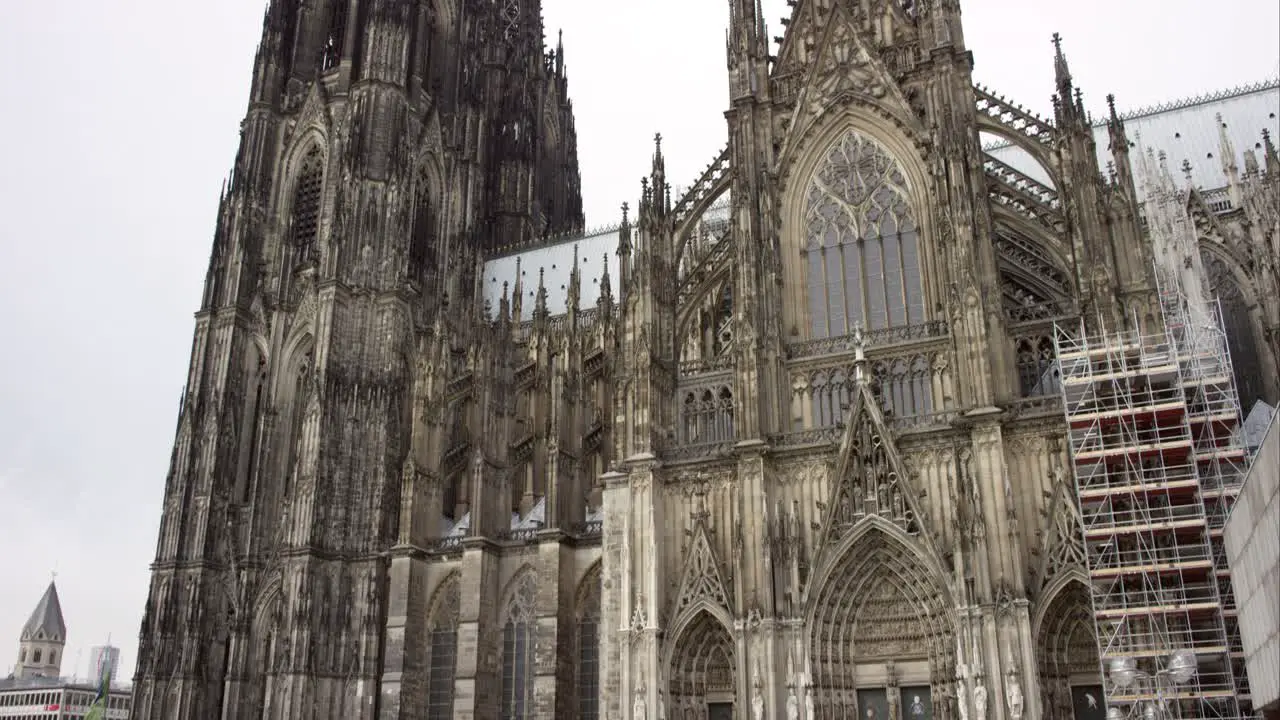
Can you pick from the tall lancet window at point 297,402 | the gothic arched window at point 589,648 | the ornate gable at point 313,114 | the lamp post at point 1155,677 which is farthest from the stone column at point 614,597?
the ornate gable at point 313,114

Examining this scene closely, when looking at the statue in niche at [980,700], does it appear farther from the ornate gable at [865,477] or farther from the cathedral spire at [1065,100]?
the cathedral spire at [1065,100]

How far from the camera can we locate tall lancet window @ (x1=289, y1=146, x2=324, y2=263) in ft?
159

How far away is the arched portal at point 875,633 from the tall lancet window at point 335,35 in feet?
118

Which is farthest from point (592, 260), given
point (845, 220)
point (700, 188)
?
point (845, 220)

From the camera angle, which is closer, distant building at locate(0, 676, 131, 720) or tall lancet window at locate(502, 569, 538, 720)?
tall lancet window at locate(502, 569, 538, 720)

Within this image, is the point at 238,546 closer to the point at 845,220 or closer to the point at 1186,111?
the point at 845,220

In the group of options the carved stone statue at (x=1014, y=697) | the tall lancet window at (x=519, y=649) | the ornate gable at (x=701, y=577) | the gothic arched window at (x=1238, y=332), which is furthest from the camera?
the tall lancet window at (x=519, y=649)

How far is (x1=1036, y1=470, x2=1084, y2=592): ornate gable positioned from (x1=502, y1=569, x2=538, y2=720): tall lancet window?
690 inches

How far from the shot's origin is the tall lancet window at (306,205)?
48.4 metres

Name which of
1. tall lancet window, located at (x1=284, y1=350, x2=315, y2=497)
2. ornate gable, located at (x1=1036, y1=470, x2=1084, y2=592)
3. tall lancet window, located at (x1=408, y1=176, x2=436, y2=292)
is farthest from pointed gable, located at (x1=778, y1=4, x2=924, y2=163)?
tall lancet window, located at (x1=284, y1=350, x2=315, y2=497)

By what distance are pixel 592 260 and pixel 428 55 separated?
12580 mm

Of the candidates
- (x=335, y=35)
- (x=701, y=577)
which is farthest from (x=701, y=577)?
(x=335, y=35)

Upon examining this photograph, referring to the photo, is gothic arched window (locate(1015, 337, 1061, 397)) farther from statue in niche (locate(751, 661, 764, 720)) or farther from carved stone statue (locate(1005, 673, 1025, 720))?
statue in niche (locate(751, 661, 764, 720))

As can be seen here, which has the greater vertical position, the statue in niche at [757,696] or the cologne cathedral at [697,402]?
the cologne cathedral at [697,402]
